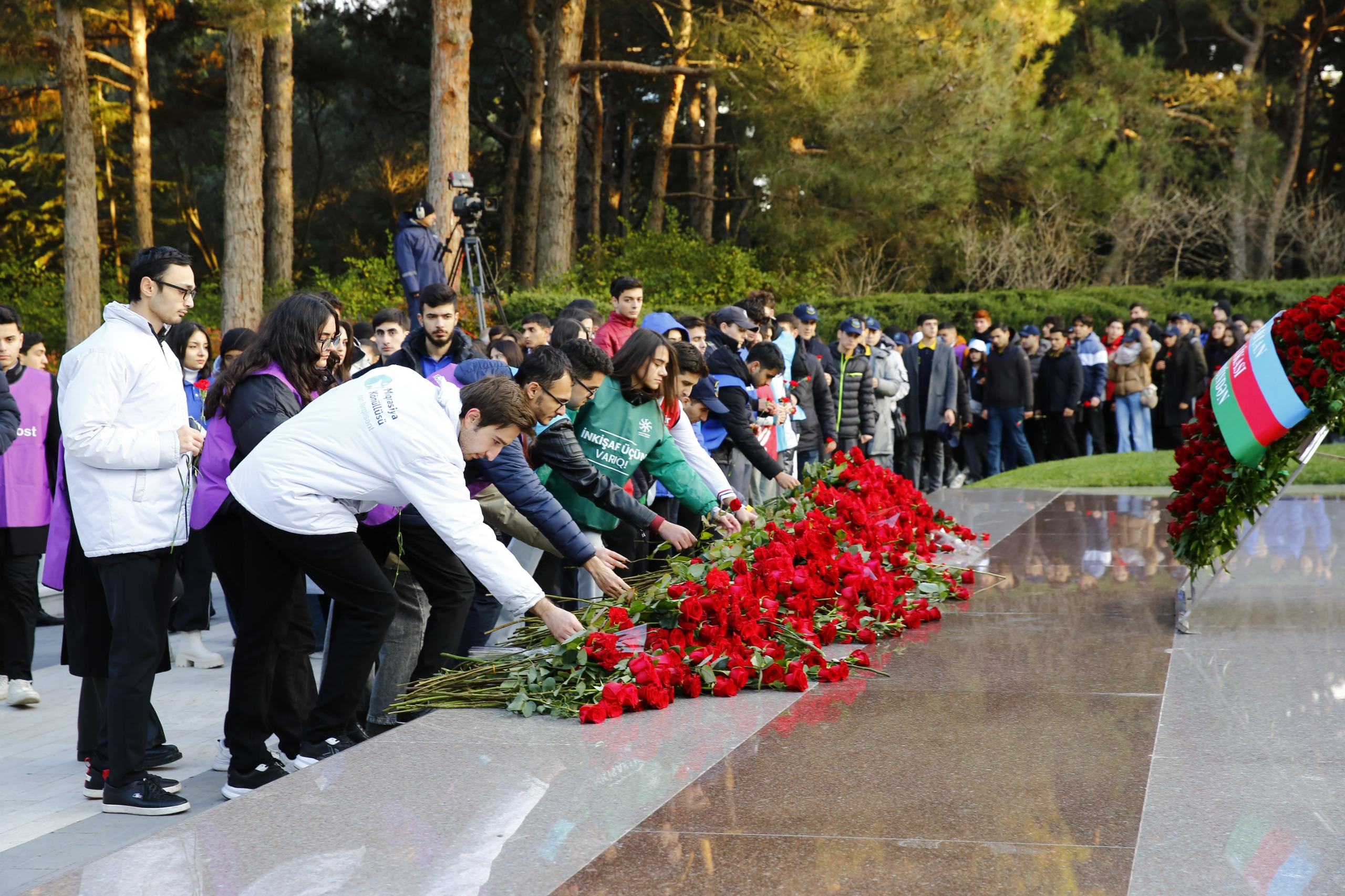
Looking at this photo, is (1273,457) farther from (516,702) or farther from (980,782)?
(516,702)

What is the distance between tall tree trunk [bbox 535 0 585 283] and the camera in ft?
67.7

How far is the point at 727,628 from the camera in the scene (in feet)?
14.7

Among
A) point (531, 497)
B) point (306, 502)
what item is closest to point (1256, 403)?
point (531, 497)

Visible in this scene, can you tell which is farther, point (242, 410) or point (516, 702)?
point (242, 410)

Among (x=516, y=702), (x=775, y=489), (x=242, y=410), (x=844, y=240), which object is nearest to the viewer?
(x=516, y=702)

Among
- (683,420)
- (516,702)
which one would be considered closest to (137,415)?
(516,702)

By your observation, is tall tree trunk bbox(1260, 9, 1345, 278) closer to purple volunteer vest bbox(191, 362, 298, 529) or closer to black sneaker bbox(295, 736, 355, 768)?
purple volunteer vest bbox(191, 362, 298, 529)

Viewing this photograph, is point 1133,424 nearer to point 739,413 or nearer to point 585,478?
point 739,413

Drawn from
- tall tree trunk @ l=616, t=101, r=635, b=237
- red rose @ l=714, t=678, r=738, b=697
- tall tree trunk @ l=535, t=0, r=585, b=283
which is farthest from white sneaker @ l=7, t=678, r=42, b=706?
tall tree trunk @ l=616, t=101, r=635, b=237

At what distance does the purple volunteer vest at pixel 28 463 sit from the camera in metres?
6.24

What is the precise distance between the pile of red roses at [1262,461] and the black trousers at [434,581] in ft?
9.94

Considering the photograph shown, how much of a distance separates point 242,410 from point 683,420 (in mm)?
2531

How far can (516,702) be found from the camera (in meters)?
4.20

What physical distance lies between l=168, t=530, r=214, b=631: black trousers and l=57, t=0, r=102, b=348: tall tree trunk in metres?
14.6
